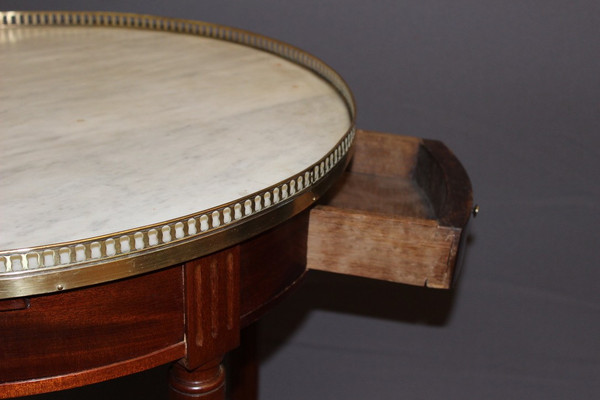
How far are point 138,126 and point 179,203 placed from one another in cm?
18

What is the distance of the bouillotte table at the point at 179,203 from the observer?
60 cm

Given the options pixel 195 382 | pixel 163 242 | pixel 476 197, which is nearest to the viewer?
pixel 163 242

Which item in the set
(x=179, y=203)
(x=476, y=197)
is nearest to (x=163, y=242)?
(x=179, y=203)

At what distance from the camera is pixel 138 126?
0.79m

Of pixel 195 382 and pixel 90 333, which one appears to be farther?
pixel 195 382

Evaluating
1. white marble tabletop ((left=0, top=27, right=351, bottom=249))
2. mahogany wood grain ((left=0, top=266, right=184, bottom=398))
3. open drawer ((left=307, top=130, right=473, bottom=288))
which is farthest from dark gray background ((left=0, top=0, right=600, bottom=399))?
mahogany wood grain ((left=0, top=266, right=184, bottom=398))

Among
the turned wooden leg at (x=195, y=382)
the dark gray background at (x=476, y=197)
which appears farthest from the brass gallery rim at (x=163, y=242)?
the dark gray background at (x=476, y=197)

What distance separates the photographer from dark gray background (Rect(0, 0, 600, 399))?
129 cm

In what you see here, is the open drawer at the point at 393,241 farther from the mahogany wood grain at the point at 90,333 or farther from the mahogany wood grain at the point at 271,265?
the mahogany wood grain at the point at 90,333

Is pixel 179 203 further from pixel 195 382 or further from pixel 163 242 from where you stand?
pixel 195 382

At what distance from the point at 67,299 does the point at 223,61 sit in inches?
19.6

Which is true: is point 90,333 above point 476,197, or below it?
above

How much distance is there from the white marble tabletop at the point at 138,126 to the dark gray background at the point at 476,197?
0.31m

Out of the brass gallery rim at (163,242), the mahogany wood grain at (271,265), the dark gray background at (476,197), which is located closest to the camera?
the brass gallery rim at (163,242)
